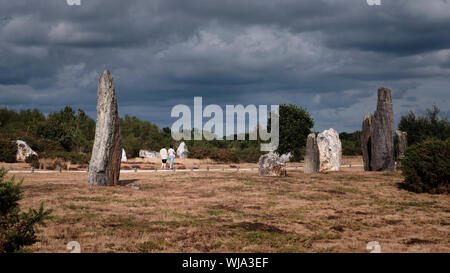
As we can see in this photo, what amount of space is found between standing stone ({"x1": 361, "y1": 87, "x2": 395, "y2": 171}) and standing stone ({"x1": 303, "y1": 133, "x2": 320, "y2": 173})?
413cm

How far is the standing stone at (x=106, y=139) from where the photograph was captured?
18844 mm

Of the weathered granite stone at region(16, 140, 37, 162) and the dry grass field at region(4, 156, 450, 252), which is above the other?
the weathered granite stone at region(16, 140, 37, 162)

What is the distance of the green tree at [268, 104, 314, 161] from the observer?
43.8 m

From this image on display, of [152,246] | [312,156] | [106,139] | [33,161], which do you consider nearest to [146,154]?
[33,161]

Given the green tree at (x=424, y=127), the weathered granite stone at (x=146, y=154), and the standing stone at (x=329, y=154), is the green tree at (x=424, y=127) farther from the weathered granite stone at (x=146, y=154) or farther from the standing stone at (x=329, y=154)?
the weathered granite stone at (x=146, y=154)

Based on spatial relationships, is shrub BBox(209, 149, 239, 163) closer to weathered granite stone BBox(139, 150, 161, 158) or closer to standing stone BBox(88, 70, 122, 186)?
weathered granite stone BBox(139, 150, 161, 158)

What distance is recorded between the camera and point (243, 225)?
11922mm

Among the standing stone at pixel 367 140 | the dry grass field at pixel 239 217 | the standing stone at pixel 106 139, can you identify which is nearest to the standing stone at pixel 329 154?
the standing stone at pixel 367 140

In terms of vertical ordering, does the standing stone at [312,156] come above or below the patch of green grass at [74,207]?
above

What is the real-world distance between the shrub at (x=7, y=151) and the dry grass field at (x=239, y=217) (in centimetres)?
1923

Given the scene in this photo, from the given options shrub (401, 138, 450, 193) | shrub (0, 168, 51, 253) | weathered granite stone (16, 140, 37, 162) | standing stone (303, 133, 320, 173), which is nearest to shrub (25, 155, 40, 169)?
weathered granite stone (16, 140, 37, 162)

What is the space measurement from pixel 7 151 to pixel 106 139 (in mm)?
20484

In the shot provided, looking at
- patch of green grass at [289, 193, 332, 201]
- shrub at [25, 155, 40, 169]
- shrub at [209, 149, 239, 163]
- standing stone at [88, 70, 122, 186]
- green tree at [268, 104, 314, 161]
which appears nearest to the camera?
patch of green grass at [289, 193, 332, 201]
